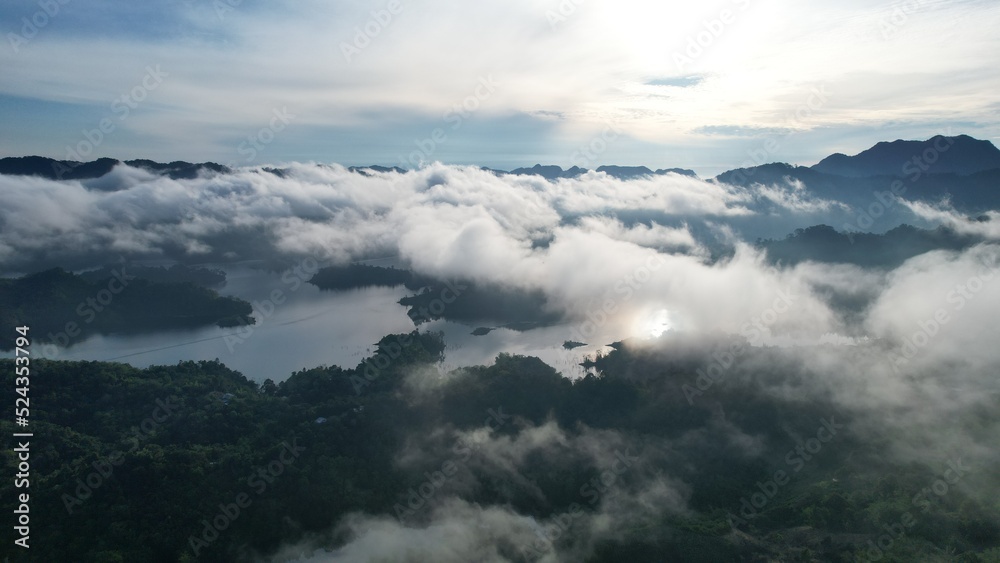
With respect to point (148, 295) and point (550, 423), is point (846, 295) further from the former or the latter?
point (148, 295)

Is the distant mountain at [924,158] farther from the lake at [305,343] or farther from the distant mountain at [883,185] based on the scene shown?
the lake at [305,343]

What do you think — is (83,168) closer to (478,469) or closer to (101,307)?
(101,307)

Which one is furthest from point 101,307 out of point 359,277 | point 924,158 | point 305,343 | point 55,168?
point 924,158

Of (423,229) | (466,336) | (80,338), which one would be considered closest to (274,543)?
(466,336)

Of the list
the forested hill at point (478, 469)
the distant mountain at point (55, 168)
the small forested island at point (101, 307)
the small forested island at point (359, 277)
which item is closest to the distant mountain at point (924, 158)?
the small forested island at point (359, 277)

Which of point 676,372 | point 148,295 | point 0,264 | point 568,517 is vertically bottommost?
point 568,517
